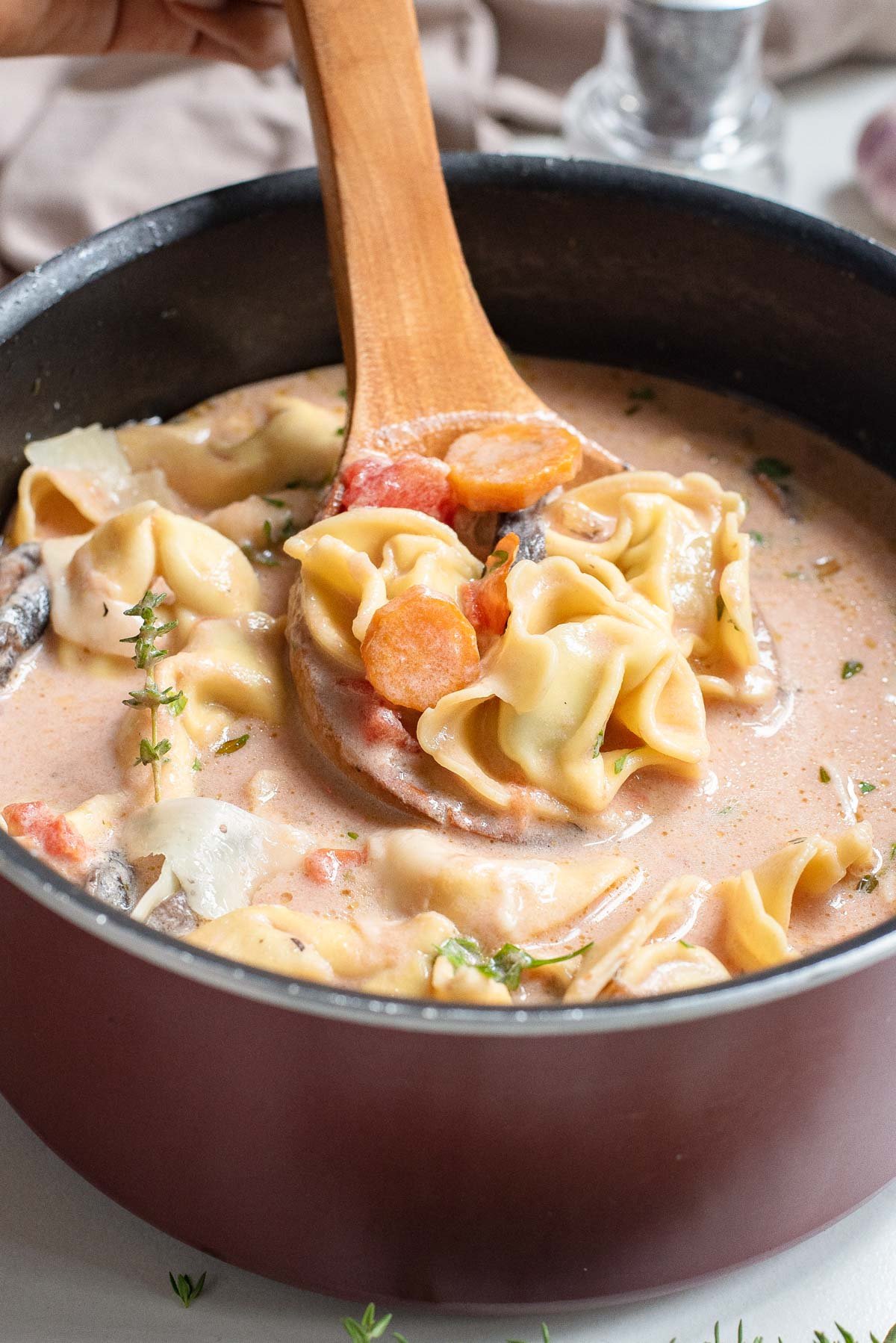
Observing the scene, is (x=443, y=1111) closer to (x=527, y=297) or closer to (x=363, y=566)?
(x=363, y=566)

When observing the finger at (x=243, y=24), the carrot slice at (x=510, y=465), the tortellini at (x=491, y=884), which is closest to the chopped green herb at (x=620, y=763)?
the tortellini at (x=491, y=884)

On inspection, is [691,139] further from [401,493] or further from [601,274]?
[401,493]

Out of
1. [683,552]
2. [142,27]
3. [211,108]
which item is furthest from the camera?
[211,108]

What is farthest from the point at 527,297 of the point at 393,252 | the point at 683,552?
the point at 683,552

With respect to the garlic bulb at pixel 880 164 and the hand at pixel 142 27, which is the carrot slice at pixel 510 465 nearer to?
the hand at pixel 142 27

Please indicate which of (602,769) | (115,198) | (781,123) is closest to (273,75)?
(115,198)

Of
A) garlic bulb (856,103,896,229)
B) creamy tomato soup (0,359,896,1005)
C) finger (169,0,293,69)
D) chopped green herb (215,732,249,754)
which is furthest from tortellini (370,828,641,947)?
garlic bulb (856,103,896,229)
